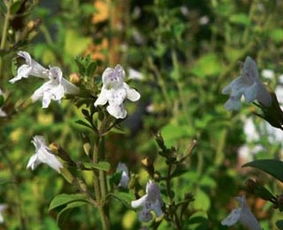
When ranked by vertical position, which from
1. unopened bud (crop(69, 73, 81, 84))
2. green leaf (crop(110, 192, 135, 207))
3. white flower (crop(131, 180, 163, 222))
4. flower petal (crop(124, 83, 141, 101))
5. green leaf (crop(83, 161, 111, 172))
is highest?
unopened bud (crop(69, 73, 81, 84))

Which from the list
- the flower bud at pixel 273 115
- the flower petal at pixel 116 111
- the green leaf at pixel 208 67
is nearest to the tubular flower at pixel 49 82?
the flower petal at pixel 116 111

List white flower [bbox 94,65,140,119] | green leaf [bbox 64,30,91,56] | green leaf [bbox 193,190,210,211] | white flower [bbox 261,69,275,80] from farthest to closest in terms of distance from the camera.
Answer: green leaf [bbox 64,30,91,56] → white flower [bbox 261,69,275,80] → green leaf [bbox 193,190,210,211] → white flower [bbox 94,65,140,119]


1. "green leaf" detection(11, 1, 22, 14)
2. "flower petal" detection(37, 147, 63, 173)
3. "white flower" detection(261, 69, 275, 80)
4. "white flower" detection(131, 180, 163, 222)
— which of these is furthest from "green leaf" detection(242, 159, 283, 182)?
"white flower" detection(261, 69, 275, 80)

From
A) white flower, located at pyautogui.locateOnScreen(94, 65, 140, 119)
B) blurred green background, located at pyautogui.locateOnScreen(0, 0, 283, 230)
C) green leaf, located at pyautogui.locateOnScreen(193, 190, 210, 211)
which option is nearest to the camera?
white flower, located at pyautogui.locateOnScreen(94, 65, 140, 119)

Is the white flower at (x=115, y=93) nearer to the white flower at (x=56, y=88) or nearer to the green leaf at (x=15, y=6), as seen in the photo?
the white flower at (x=56, y=88)

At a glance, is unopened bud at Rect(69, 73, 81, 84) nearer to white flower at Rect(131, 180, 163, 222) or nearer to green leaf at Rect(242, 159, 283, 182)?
white flower at Rect(131, 180, 163, 222)

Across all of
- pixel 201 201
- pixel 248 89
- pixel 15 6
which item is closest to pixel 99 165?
pixel 248 89

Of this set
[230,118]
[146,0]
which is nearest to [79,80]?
[230,118]
